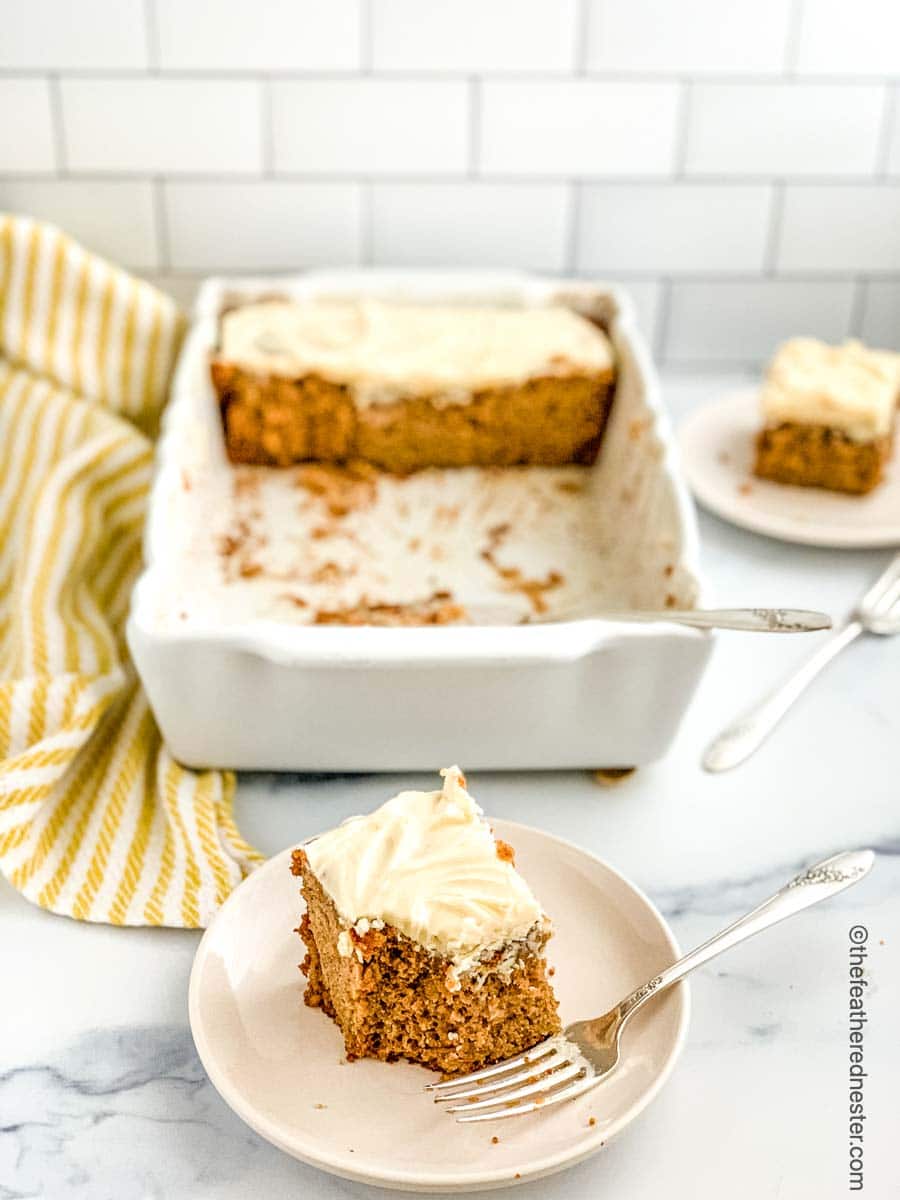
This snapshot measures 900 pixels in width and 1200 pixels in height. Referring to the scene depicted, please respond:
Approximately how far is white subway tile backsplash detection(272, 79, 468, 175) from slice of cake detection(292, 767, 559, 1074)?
85cm

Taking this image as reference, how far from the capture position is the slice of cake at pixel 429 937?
2.36 feet

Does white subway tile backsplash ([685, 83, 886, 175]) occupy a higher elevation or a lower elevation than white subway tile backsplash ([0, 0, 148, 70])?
lower

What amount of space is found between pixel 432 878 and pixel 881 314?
1060 mm

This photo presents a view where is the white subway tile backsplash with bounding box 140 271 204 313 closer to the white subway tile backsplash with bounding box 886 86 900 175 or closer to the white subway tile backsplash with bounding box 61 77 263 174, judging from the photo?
the white subway tile backsplash with bounding box 61 77 263 174

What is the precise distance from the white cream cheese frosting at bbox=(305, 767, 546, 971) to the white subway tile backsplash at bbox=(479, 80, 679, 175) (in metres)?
0.85

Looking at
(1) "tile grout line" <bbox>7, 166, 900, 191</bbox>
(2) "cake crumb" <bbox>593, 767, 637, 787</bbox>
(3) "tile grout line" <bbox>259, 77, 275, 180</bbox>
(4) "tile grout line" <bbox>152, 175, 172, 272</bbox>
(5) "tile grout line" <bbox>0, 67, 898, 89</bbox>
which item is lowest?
(2) "cake crumb" <bbox>593, 767, 637, 787</bbox>

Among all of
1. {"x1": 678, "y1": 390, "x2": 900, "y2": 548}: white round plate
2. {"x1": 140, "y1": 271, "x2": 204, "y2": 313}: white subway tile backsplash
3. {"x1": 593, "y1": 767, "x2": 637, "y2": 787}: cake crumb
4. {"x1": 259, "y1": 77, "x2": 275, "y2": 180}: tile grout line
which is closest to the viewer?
{"x1": 593, "y1": 767, "x2": 637, "y2": 787}: cake crumb

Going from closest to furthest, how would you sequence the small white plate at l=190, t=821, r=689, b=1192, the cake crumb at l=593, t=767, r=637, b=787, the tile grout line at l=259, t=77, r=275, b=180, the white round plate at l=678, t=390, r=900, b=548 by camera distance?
the small white plate at l=190, t=821, r=689, b=1192, the cake crumb at l=593, t=767, r=637, b=787, the white round plate at l=678, t=390, r=900, b=548, the tile grout line at l=259, t=77, r=275, b=180

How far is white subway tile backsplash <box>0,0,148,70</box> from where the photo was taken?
50.7 inches

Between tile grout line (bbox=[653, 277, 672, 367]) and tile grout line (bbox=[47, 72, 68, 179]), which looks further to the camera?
tile grout line (bbox=[653, 277, 672, 367])

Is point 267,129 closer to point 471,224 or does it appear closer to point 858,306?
point 471,224

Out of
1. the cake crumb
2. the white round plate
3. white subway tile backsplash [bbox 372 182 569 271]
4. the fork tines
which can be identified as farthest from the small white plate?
white subway tile backsplash [bbox 372 182 569 271]

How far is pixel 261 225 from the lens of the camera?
4.71ft

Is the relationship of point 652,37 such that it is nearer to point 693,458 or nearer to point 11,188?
point 693,458
